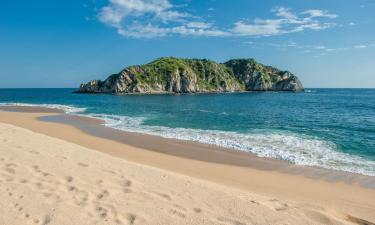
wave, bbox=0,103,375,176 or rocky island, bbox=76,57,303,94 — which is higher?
rocky island, bbox=76,57,303,94

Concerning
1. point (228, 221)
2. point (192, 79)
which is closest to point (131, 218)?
point (228, 221)

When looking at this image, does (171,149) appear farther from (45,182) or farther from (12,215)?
(12,215)

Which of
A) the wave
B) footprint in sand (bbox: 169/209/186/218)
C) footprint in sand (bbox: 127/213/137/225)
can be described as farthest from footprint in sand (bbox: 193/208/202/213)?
the wave

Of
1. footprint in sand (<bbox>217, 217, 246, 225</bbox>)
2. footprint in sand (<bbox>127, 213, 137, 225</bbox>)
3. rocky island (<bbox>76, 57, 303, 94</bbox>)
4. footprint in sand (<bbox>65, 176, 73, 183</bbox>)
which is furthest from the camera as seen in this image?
rocky island (<bbox>76, 57, 303, 94</bbox>)

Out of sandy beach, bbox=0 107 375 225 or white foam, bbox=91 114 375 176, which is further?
white foam, bbox=91 114 375 176

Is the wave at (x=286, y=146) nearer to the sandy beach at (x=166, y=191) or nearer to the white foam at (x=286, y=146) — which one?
the white foam at (x=286, y=146)

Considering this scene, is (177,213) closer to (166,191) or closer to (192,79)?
(166,191)

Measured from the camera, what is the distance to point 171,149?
54.4ft

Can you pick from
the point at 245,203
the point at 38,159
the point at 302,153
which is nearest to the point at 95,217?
the point at 245,203

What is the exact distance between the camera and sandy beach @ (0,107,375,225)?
5.88 meters

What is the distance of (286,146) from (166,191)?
12214mm

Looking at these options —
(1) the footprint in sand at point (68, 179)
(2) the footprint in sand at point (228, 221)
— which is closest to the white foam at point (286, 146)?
(2) the footprint in sand at point (228, 221)

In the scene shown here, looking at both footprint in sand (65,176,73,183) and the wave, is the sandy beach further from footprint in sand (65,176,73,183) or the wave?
the wave

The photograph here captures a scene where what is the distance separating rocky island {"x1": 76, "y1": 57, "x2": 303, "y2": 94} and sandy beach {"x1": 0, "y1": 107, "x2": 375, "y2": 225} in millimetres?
A: 122515
